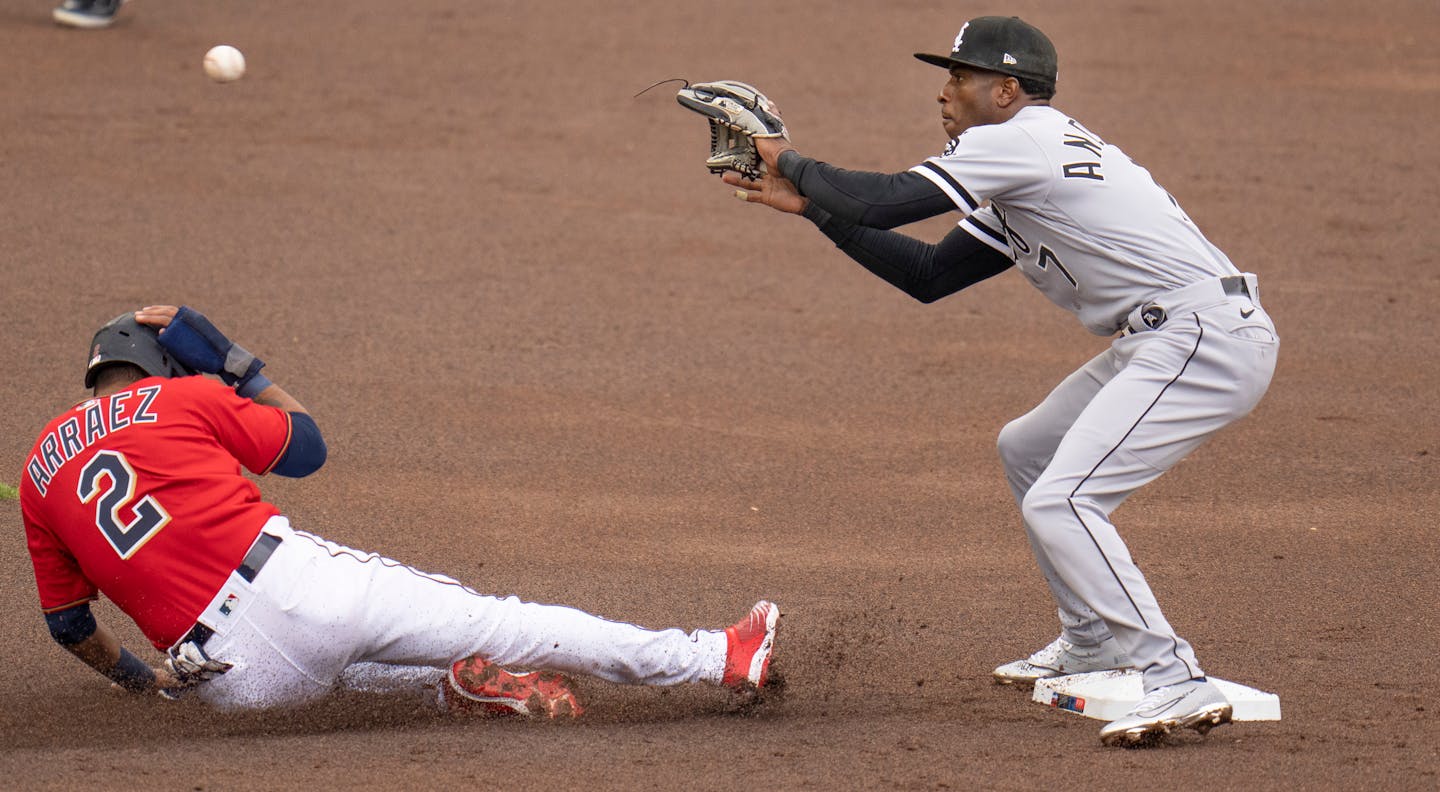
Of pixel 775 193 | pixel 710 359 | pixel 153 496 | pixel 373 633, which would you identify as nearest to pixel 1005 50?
pixel 775 193

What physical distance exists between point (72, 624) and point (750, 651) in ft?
5.86

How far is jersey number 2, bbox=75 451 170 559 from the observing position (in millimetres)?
3789

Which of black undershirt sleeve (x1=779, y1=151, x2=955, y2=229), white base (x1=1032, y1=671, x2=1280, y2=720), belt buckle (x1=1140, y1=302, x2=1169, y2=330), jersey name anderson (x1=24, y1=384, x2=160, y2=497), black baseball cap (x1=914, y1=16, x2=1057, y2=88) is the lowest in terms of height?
white base (x1=1032, y1=671, x2=1280, y2=720)

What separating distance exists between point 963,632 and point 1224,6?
1309cm

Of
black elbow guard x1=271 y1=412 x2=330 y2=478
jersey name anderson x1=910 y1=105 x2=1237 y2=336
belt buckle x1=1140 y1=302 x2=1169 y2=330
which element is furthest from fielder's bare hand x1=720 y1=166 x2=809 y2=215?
black elbow guard x1=271 y1=412 x2=330 y2=478

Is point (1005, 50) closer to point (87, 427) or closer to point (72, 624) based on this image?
point (87, 427)

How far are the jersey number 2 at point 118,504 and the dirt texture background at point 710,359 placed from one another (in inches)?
21.4

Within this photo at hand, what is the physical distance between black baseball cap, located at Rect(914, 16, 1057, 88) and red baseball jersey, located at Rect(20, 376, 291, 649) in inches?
83.0

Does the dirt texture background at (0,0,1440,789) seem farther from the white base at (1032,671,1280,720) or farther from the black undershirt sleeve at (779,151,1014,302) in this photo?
the black undershirt sleeve at (779,151,1014,302)

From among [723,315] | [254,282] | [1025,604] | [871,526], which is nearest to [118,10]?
[254,282]

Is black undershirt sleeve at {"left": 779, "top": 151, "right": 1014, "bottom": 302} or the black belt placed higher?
black undershirt sleeve at {"left": 779, "top": 151, "right": 1014, "bottom": 302}

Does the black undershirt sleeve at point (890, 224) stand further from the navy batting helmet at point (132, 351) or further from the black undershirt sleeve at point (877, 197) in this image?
the navy batting helmet at point (132, 351)

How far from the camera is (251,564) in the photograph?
3846 millimetres

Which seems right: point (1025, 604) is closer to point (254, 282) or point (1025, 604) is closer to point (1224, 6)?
point (254, 282)
